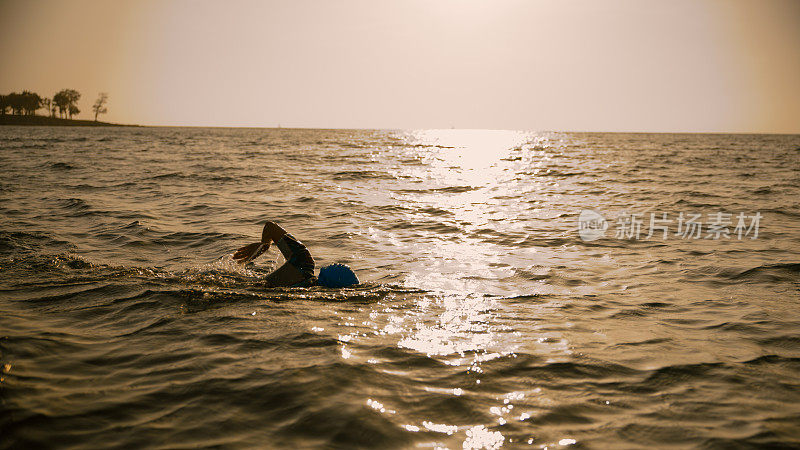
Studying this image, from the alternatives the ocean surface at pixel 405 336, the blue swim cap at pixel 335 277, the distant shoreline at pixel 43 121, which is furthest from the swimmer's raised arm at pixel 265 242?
the distant shoreline at pixel 43 121

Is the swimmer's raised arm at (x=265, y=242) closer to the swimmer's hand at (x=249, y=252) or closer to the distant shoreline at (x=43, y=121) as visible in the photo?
the swimmer's hand at (x=249, y=252)

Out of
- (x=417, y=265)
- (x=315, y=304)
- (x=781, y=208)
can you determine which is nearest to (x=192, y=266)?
(x=315, y=304)

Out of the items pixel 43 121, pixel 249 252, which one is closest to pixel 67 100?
pixel 43 121

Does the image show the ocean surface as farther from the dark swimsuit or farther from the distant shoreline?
the distant shoreline

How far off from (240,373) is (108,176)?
2188cm

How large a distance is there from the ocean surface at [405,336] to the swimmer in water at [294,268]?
0.24 m

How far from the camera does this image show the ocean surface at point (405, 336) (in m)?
3.53

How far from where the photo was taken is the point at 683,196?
60.0ft

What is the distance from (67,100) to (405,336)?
168317 mm

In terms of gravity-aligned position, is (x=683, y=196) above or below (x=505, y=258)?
above

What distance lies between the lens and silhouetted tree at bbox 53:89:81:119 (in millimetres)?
139500

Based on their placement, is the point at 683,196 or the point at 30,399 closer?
the point at 30,399

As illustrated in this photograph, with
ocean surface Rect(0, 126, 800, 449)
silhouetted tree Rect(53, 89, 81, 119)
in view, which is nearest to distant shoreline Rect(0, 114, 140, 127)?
silhouetted tree Rect(53, 89, 81, 119)

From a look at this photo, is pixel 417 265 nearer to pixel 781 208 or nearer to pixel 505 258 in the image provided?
pixel 505 258
